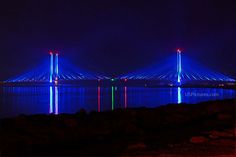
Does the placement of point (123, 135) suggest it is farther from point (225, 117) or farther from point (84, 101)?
point (84, 101)

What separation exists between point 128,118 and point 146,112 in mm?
764

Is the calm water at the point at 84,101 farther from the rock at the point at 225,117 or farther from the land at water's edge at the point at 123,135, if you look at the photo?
the rock at the point at 225,117

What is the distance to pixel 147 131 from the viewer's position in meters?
6.87

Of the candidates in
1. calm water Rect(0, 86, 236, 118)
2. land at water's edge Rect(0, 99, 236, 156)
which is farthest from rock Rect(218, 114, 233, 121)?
calm water Rect(0, 86, 236, 118)

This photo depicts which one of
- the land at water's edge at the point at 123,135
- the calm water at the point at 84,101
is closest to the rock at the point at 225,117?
the land at water's edge at the point at 123,135

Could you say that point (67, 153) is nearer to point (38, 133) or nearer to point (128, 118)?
point (38, 133)

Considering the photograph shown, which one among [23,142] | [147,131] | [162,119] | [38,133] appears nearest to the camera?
[23,142]

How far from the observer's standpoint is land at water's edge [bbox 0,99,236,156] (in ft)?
15.8

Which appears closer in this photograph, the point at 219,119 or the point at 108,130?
the point at 108,130

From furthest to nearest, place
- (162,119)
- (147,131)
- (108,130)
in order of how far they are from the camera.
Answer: (162,119) → (147,131) → (108,130)

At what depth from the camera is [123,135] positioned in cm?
637

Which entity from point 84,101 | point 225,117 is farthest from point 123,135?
point 84,101

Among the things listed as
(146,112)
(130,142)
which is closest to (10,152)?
(130,142)

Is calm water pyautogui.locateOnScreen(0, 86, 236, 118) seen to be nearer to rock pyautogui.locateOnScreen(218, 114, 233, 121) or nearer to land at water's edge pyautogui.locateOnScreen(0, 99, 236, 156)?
land at water's edge pyautogui.locateOnScreen(0, 99, 236, 156)
